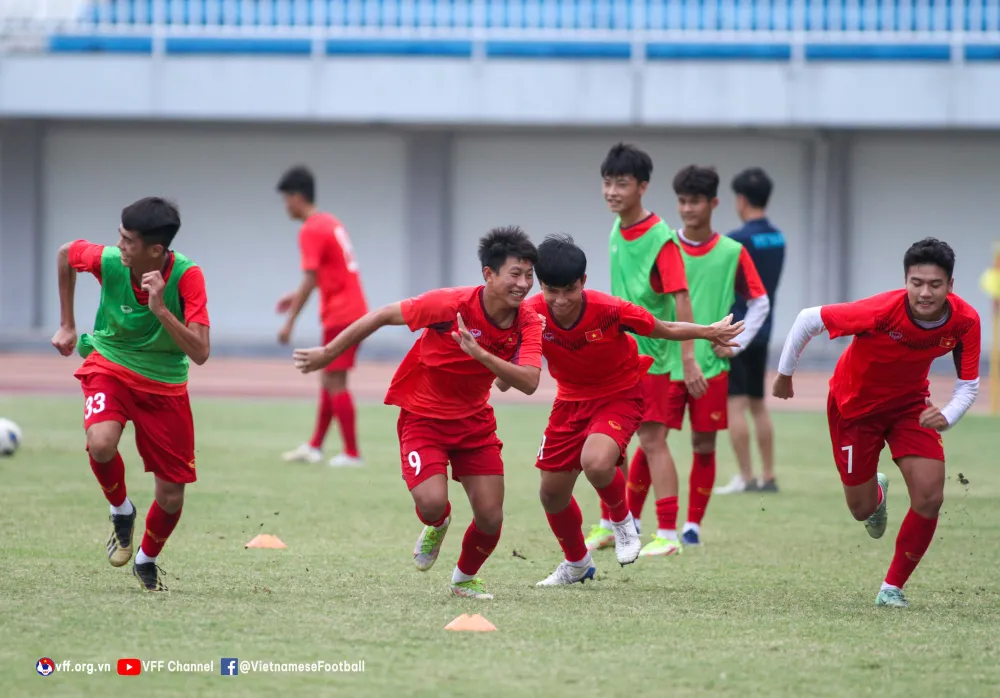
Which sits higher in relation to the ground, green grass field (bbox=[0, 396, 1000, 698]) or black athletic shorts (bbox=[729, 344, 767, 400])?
black athletic shorts (bbox=[729, 344, 767, 400])

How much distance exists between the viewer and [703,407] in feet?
26.4

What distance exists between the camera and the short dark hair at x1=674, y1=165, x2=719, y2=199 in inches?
313

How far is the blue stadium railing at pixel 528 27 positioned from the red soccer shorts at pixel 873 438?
607 inches

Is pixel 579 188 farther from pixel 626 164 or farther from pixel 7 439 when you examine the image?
pixel 626 164

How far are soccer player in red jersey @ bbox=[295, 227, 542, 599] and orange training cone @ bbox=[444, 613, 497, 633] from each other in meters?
0.74

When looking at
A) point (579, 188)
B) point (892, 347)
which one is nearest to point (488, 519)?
point (892, 347)

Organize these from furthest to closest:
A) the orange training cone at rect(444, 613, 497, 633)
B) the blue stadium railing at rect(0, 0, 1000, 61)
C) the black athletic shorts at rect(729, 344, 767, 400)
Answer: the blue stadium railing at rect(0, 0, 1000, 61)
the black athletic shorts at rect(729, 344, 767, 400)
the orange training cone at rect(444, 613, 497, 633)

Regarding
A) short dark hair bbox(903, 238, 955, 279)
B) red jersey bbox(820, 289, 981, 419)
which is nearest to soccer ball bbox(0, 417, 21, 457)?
red jersey bbox(820, 289, 981, 419)

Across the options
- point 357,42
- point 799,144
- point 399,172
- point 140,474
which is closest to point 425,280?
point 399,172

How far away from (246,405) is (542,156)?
964 cm

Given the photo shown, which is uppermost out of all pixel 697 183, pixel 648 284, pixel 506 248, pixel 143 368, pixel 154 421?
pixel 697 183

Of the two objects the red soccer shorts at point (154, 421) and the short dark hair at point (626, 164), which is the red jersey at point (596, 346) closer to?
the short dark hair at point (626, 164)

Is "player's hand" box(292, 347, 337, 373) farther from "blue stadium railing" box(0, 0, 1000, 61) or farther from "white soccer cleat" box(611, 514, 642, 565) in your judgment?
"blue stadium railing" box(0, 0, 1000, 61)

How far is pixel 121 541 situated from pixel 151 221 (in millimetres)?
1440
